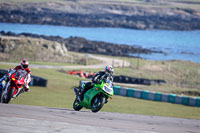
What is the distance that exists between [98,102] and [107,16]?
14541 cm

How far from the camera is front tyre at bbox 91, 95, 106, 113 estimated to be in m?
13.9

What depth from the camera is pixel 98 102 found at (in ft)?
46.1

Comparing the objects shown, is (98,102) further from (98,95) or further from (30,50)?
(30,50)

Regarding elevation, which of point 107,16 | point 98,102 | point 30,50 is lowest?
point 98,102

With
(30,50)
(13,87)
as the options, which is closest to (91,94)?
(13,87)

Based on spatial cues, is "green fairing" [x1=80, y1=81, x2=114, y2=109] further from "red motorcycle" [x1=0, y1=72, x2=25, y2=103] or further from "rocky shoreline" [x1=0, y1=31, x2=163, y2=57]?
"rocky shoreline" [x1=0, y1=31, x2=163, y2=57]

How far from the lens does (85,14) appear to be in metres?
151

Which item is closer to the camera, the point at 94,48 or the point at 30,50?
the point at 30,50

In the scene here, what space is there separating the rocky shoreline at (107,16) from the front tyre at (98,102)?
9527 cm

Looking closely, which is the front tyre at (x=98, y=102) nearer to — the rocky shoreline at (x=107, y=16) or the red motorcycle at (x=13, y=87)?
the red motorcycle at (x=13, y=87)

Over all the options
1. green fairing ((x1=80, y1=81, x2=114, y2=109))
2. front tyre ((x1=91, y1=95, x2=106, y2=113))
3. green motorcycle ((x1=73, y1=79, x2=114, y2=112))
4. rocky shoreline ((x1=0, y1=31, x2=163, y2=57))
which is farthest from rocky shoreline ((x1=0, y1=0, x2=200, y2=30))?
front tyre ((x1=91, y1=95, x2=106, y2=113))

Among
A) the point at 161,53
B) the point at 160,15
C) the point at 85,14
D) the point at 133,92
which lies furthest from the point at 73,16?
the point at 133,92

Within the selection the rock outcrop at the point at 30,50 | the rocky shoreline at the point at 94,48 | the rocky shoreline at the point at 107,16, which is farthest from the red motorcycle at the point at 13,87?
the rocky shoreline at the point at 107,16

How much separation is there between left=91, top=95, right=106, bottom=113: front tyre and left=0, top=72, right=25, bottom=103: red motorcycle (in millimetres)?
3134
